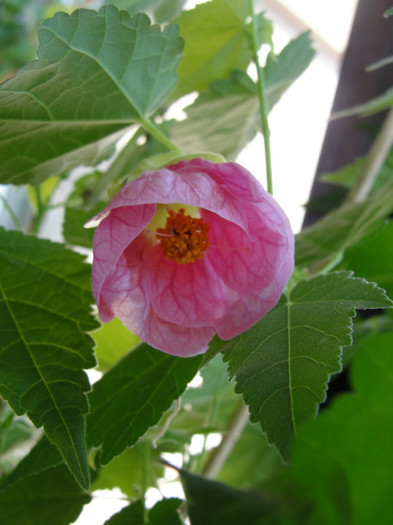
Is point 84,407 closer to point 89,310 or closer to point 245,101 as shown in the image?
point 89,310

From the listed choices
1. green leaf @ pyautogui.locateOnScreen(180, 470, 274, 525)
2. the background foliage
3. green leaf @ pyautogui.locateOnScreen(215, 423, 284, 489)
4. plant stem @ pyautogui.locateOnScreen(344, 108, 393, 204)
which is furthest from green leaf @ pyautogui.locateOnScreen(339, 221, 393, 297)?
green leaf @ pyautogui.locateOnScreen(180, 470, 274, 525)

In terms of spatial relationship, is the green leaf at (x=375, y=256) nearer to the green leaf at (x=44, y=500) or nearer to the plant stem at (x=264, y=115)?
the plant stem at (x=264, y=115)

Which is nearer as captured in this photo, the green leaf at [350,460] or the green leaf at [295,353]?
the green leaf at [350,460]

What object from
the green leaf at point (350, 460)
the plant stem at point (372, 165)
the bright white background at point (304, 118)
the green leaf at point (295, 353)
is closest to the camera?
the green leaf at point (350, 460)

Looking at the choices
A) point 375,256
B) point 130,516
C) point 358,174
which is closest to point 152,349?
point 130,516

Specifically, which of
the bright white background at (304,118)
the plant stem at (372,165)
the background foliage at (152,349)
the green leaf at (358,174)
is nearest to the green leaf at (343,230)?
the background foliage at (152,349)

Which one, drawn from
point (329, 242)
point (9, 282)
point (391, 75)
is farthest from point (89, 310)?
point (391, 75)
